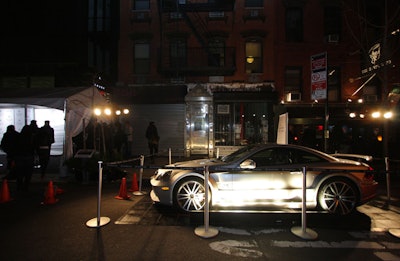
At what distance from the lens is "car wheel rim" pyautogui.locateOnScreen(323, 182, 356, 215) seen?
218 inches

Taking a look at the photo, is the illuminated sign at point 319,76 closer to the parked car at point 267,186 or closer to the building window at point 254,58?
the parked car at point 267,186

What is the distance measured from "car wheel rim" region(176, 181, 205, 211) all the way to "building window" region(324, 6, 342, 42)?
1407cm

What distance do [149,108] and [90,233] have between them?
11504 millimetres

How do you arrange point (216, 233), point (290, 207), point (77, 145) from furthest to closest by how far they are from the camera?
point (77, 145) → point (290, 207) → point (216, 233)

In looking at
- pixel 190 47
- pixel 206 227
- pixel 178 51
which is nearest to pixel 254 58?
pixel 190 47

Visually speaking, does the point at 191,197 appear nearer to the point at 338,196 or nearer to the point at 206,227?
the point at 206,227

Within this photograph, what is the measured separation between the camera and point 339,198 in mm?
5535

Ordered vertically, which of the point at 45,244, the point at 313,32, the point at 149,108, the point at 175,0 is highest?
the point at 175,0

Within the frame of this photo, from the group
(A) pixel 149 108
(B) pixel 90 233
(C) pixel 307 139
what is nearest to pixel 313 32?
(C) pixel 307 139

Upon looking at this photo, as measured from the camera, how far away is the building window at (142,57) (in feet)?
53.0

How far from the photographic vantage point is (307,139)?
12461 mm

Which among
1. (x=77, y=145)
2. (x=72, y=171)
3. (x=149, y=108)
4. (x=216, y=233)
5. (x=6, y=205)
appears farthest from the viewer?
(x=149, y=108)

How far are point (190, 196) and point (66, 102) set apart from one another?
6.72m

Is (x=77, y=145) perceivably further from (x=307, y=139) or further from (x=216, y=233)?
(x=307, y=139)
